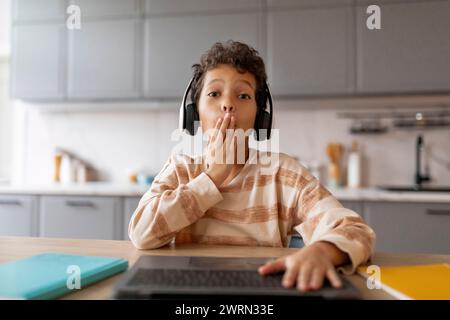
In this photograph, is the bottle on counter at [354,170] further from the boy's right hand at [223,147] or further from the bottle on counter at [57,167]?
the bottle on counter at [57,167]

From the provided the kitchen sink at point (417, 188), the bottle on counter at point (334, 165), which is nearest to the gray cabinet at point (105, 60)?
the bottle on counter at point (334, 165)

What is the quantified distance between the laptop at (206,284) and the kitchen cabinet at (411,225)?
1.46m

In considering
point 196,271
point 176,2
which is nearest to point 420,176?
point 176,2

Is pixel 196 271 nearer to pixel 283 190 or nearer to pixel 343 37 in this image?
pixel 283 190

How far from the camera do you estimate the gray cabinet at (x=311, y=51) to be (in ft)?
6.87

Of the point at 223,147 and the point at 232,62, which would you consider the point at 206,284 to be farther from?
the point at 232,62

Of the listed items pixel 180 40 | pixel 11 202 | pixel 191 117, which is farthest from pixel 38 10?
pixel 191 117

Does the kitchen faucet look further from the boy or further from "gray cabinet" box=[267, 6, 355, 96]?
the boy

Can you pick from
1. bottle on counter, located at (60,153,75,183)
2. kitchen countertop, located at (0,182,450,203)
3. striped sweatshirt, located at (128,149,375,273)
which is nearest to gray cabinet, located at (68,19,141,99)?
bottle on counter, located at (60,153,75,183)

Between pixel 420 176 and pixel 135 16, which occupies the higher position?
pixel 135 16

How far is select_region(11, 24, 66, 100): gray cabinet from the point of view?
7.84ft

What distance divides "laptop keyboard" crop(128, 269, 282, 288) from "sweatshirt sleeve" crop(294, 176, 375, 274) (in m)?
0.15
